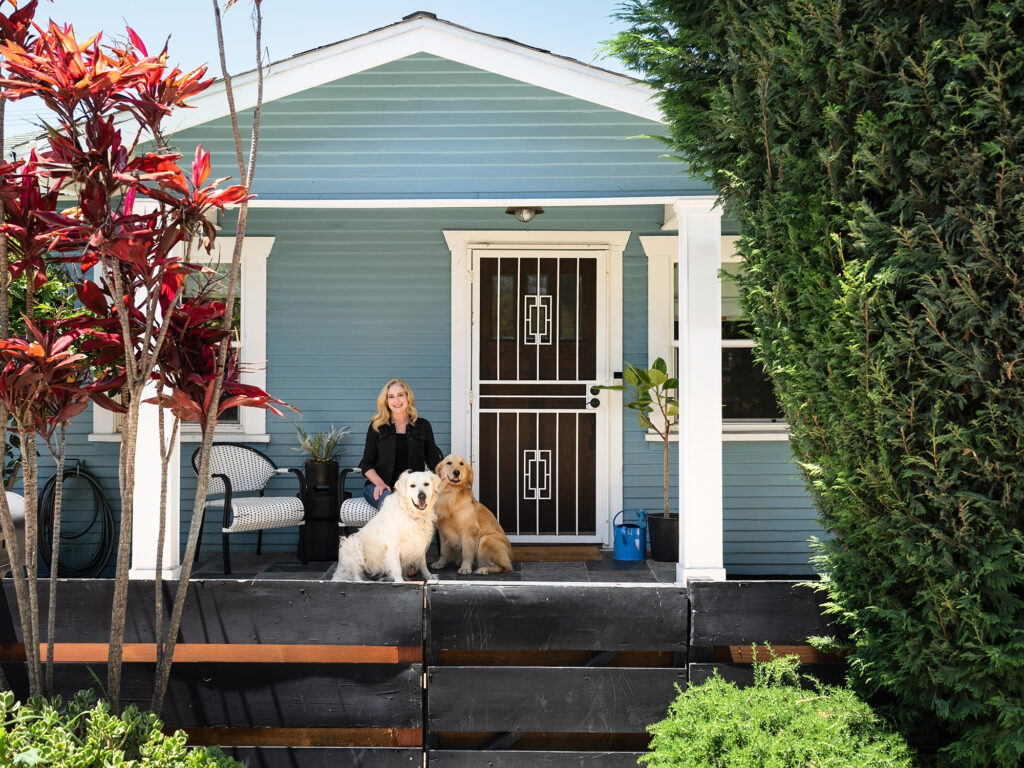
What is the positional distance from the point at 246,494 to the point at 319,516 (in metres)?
0.74

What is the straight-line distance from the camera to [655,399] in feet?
19.4

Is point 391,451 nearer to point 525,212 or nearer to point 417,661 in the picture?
point 525,212

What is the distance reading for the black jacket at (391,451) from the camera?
209 inches

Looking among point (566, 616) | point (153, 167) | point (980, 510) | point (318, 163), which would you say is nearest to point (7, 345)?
Answer: point (153, 167)

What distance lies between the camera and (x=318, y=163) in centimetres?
441

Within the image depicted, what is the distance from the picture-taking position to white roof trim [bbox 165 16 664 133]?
4.41 meters

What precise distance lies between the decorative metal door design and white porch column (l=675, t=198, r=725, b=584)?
2.16m

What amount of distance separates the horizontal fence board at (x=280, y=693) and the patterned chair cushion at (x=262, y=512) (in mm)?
2302

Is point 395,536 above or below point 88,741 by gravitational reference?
above

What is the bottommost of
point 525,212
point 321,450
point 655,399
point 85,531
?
point 85,531

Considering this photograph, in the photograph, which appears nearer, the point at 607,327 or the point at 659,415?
the point at 659,415

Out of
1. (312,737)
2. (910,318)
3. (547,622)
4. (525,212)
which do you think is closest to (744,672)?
(547,622)

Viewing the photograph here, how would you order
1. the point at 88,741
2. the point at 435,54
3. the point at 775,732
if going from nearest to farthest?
the point at 88,741, the point at 775,732, the point at 435,54

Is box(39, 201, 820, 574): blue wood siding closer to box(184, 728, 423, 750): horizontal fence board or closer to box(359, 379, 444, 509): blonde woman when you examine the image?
box(359, 379, 444, 509): blonde woman
